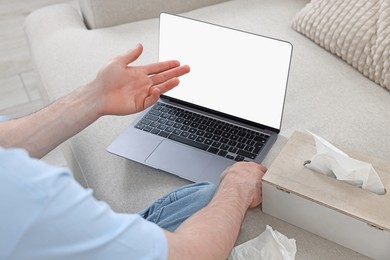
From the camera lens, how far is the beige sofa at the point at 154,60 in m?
1.03

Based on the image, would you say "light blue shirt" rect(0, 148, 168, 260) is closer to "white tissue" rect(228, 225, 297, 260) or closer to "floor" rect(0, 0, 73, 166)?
Answer: "white tissue" rect(228, 225, 297, 260)

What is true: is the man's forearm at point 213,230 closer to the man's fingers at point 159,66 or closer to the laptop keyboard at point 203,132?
the laptop keyboard at point 203,132

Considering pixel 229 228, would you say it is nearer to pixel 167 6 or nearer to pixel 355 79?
pixel 355 79

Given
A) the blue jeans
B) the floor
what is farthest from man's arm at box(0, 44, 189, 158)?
the floor

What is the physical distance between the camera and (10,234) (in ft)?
1.76

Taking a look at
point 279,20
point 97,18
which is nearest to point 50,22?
point 97,18

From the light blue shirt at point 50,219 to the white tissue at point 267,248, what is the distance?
319 mm

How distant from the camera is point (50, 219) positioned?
0.54 meters

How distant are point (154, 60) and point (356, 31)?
0.56 meters

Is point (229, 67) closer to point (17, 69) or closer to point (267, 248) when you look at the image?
point (267, 248)

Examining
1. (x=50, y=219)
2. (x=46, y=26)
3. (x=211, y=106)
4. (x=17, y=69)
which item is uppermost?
(x=50, y=219)

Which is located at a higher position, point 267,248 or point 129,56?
point 129,56

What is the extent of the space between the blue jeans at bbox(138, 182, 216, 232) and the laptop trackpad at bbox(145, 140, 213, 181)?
0.22ft

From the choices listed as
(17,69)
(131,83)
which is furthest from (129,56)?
(17,69)
